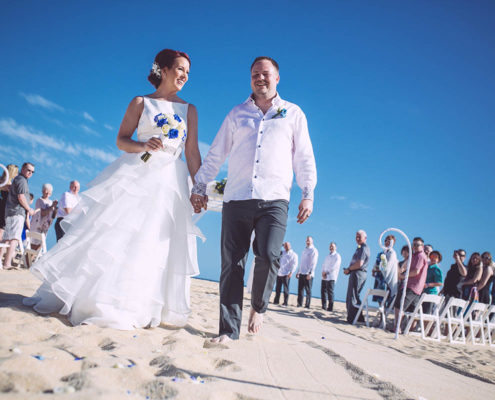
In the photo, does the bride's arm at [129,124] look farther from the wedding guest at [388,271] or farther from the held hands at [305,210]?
the wedding guest at [388,271]

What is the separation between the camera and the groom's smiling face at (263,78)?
3188 millimetres

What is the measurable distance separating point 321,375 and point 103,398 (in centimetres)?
132

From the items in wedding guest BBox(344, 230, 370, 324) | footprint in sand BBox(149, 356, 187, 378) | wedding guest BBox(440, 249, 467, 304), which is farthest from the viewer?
wedding guest BBox(440, 249, 467, 304)

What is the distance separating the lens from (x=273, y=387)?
173 centimetres

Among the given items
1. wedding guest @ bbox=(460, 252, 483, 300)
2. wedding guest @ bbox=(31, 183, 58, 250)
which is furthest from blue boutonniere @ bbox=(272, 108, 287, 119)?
wedding guest @ bbox=(460, 252, 483, 300)

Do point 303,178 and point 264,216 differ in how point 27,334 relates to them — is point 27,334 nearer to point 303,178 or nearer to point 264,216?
point 264,216

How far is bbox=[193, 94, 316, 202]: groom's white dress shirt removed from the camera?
9.62 feet

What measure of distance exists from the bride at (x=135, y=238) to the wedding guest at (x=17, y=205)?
4518 mm

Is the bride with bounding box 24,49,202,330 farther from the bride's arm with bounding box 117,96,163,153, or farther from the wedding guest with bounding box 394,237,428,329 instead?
the wedding guest with bounding box 394,237,428,329

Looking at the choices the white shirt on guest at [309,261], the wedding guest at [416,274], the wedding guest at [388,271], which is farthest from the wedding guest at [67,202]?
the white shirt on guest at [309,261]

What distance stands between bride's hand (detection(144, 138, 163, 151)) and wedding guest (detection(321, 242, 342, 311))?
363 inches

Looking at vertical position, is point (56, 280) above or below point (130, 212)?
below

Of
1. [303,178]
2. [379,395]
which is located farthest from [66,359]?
[303,178]

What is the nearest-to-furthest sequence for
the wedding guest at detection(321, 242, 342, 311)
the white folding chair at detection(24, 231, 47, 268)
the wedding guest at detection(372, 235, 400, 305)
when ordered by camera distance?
the white folding chair at detection(24, 231, 47, 268) < the wedding guest at detection(372, 235, 400, 305) < the wedding guest at detection(321, 242, 342, 311)
